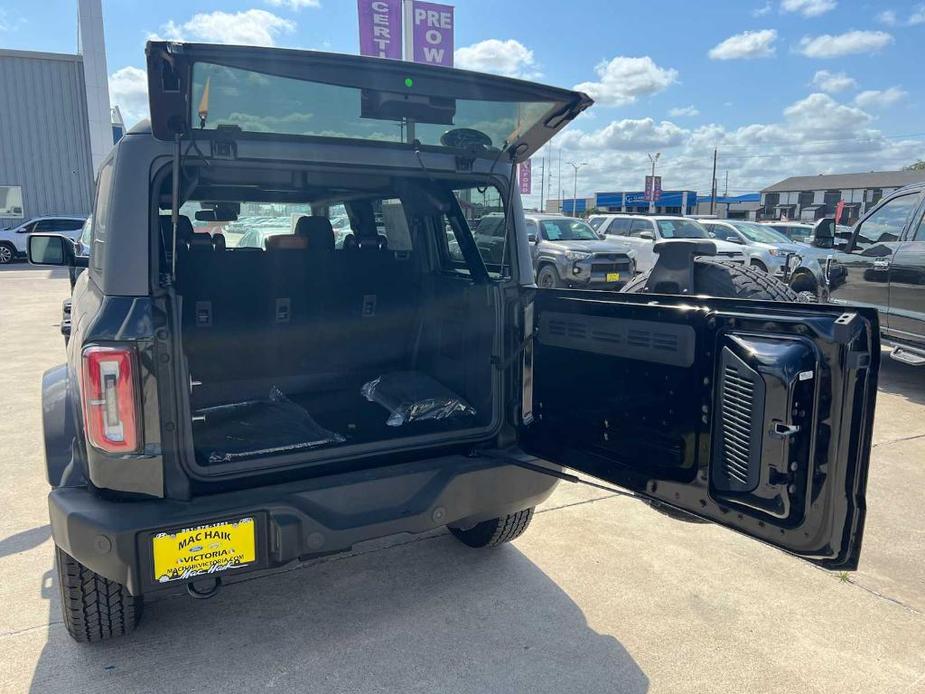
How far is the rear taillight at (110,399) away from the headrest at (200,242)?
1.42 m

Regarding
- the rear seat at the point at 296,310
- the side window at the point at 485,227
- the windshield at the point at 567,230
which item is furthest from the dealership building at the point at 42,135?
the side window at the point at 485,227

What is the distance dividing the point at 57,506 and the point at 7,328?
9474 millimetres

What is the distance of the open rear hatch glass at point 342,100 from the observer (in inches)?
79.5

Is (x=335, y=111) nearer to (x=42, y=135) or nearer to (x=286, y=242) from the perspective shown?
(x=286, y=242)

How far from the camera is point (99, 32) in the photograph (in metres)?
20.7

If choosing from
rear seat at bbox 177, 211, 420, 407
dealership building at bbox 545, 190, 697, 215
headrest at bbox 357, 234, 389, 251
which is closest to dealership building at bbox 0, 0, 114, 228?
headrest at bbox 357, 234, 389, 251

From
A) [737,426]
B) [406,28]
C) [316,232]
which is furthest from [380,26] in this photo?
[737,426]

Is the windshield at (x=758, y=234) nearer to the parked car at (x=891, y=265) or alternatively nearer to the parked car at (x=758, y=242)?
the parked car at (x=758, y=242)

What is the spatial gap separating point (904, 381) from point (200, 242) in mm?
7063

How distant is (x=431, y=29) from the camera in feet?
37.9

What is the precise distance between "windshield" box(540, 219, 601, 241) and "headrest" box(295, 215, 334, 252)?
10.1 metres

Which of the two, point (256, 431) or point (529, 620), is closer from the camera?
point (529, 620)

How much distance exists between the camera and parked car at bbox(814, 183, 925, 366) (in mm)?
6211

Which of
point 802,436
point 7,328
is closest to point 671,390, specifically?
point 802,436
